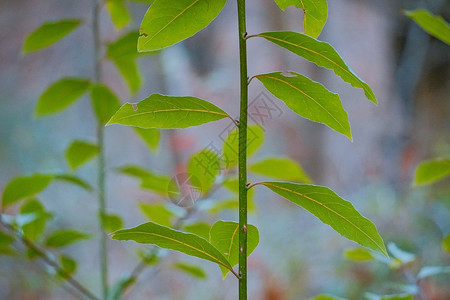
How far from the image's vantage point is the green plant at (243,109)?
40cm

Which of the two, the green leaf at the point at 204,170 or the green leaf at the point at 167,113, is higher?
the green leaf at the point at 167,113

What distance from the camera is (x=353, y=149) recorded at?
Answer: 2484 mm

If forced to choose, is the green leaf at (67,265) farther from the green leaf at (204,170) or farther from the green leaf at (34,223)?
the green leaf at (204,170)

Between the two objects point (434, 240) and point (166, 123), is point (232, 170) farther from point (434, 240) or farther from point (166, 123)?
point (434, 240)

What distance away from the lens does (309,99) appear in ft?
1.45

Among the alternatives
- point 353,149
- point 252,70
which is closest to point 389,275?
point 353,149

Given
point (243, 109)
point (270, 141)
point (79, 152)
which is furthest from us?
point (270, 141)

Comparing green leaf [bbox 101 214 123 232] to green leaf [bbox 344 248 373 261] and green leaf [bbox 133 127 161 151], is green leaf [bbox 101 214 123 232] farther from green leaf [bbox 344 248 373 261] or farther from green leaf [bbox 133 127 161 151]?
green leaf [bbox 344 248 373 261]

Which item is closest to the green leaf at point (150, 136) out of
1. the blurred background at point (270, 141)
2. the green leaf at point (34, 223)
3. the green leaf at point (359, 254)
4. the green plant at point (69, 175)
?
the green plant at point (69, 175)

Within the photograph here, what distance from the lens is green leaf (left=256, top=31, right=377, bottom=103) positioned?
40 cm

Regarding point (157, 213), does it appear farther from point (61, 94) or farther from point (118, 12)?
point (118, 12)

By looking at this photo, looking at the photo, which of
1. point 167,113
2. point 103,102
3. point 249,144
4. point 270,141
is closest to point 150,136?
point 103,102

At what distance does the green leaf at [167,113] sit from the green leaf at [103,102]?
37 centimetres

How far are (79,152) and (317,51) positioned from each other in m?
0.54
